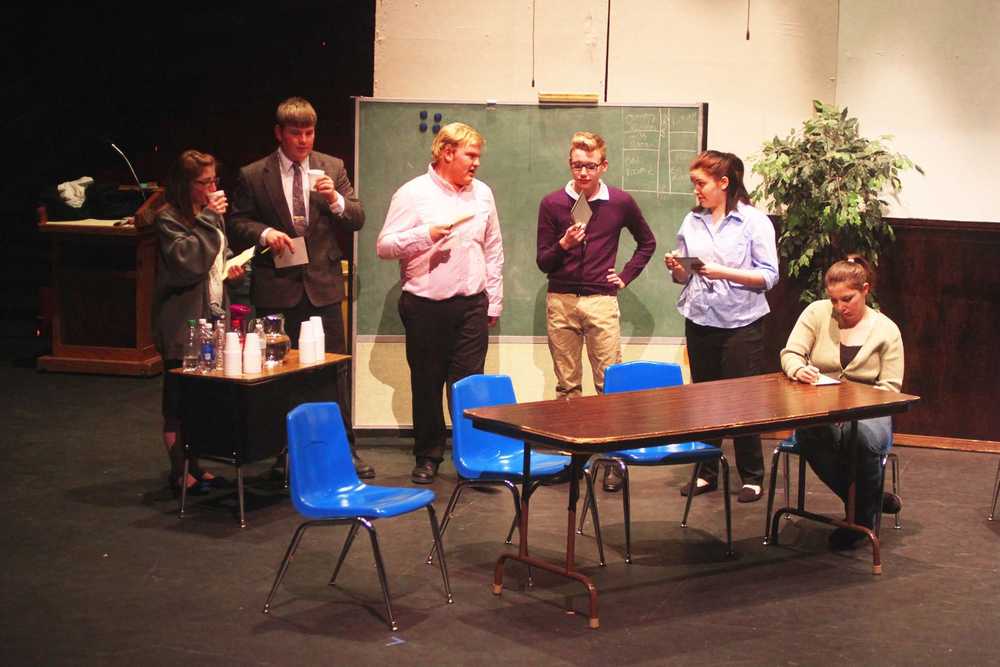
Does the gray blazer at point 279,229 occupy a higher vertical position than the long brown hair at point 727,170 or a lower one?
lower

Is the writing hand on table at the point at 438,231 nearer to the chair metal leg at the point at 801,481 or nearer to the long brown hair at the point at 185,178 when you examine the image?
the long brown hair at the point at 185,178

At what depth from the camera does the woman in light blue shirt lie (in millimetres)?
5805

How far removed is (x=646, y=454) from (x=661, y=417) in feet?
2.14

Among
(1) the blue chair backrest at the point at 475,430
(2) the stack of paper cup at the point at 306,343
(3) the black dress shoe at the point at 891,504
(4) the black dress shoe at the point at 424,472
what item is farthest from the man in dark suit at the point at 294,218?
(3) the black dress shoe at the point at 891,504

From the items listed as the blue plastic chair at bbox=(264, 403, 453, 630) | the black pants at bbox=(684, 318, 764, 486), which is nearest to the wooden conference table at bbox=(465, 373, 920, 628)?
the blue plastic chair at bbox=(264, 403, 453, 630)

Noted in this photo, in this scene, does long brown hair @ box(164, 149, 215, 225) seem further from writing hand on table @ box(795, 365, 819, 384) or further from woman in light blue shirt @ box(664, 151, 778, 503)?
writing hand on table @ box(795, 365, 819, 384)

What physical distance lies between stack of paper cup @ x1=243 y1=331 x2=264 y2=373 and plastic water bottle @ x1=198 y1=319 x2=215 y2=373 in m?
0.15

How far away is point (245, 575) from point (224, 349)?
1143 millimetres

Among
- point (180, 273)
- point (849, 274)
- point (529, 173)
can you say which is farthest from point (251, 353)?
point (849, 274)

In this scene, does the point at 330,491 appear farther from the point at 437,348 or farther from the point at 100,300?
the point at 100,300

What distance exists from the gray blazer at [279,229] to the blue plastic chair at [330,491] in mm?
1652

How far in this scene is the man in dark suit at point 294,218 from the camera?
19.5 feet

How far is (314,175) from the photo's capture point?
19.4ft

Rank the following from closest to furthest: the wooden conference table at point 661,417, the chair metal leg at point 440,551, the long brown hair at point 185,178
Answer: the wooden conference table at point 661,417 < the chair metal leg at point 440,551 < the long brown hair at point 185,178
